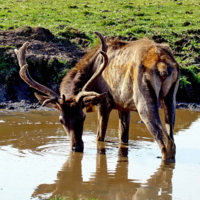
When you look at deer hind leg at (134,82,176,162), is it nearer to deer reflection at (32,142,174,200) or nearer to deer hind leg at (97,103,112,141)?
deer reflection at (32,142,174,200)

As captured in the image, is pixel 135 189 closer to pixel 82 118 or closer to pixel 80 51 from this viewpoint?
pixel 82 118

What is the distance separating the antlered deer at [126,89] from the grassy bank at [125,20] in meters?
5.39

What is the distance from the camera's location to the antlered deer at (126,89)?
7.79 meters

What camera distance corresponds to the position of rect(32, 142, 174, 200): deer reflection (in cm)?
618

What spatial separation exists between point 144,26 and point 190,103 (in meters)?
7.75

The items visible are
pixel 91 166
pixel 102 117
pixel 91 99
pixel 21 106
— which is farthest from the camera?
pixel 21 106

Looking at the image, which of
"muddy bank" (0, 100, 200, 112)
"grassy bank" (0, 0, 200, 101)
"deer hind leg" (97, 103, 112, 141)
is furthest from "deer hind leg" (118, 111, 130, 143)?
"grassy bank" (0, 0, 200, 101)

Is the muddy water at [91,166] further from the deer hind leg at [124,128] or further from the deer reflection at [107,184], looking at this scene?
the deer hind leg at [124,128]

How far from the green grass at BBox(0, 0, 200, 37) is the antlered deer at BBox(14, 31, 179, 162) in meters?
8.91

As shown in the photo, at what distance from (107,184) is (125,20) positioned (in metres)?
16.6


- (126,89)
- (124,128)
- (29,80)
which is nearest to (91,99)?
(126,89)

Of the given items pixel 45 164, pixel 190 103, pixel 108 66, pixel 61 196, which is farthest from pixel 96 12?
pixel 61 196

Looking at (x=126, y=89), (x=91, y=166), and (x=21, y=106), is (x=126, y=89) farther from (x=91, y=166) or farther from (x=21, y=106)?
(x=21, y=106)

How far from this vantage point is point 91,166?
25.4 ft
